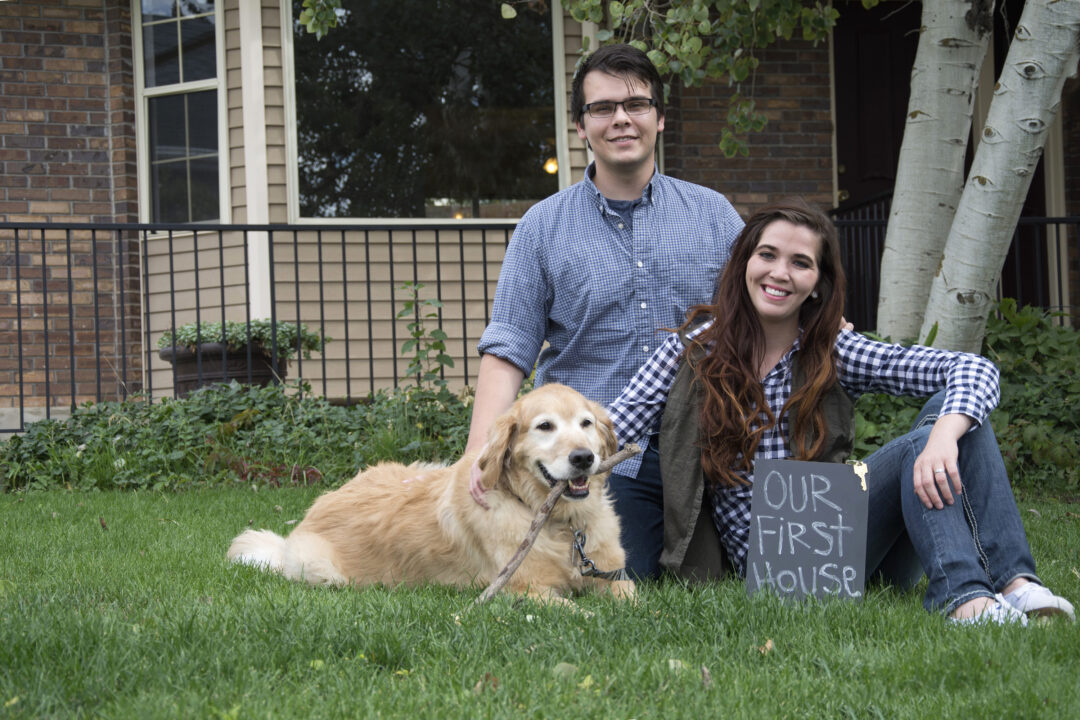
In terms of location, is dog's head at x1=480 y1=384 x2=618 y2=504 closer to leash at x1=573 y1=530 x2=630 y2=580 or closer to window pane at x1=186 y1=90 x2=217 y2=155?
leash at x1=573 y1=530 x2=630 y2=580

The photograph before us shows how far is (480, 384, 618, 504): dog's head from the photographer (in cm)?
305

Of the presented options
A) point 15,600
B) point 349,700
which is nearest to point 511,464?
point 349,700

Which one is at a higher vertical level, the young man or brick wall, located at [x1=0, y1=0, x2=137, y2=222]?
brick wall, located at [x1=0, y1=0, x2=137, y2=222]

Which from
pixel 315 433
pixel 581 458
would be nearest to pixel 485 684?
pixel 581 458

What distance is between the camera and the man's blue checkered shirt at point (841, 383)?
2883 mm

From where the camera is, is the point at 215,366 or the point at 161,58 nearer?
the point at 215,366

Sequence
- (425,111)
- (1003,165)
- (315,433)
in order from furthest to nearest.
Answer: (425,111)
(315,433)
(1003,165)

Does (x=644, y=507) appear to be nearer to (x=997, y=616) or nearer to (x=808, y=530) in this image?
(x=808, y=530)

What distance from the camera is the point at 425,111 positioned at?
8.89 m

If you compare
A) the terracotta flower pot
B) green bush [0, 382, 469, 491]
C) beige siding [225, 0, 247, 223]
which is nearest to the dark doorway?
green bush [0, 382, 469, 491]

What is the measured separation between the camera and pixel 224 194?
28.2 feet

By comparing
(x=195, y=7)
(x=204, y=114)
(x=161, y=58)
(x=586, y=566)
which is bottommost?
(x=586, y=566)

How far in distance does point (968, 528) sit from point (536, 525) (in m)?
1.19

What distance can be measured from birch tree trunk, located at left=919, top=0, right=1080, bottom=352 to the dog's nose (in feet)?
10.4
